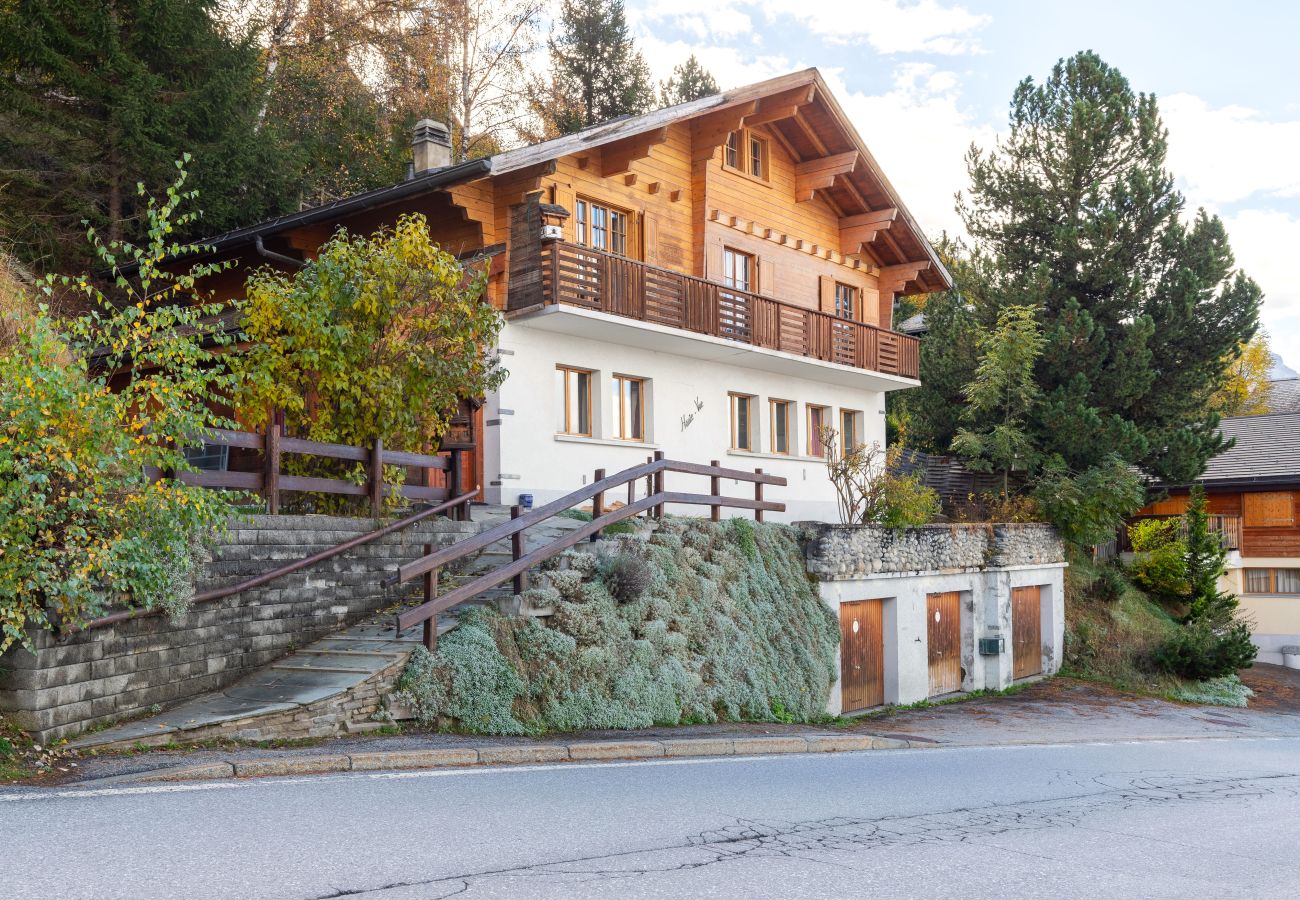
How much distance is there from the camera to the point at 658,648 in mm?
12922

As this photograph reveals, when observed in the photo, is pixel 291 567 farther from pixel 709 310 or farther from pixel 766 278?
pixel 766 278

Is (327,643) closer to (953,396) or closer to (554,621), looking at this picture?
(554,621)

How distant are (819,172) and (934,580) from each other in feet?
33.3

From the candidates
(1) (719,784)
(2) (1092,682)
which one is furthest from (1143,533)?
(1) (719,784)

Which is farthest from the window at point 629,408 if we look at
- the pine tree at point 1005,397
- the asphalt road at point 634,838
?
the asphalt road at point 634,838

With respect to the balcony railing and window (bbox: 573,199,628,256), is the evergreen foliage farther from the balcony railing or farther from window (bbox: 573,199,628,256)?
window (bbox: 573,199,628,256)

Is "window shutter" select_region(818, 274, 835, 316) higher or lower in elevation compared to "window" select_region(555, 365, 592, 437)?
higher

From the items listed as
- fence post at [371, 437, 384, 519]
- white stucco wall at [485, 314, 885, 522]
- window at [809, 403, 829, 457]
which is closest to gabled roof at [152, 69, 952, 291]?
white stucco wall at [485, 314, 885, 522]

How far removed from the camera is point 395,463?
43.4 ft

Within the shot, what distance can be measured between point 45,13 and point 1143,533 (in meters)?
28.9

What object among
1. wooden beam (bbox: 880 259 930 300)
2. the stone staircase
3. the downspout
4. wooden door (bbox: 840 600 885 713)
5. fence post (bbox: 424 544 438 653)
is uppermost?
wooden beam (bbox: 880 259 930 300)

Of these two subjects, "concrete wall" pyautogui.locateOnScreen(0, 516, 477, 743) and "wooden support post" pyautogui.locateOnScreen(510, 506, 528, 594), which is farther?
"wooden support post" pyautogui.locateOnScreen(510, 506, 528, 594)

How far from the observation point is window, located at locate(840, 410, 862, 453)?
26984mm

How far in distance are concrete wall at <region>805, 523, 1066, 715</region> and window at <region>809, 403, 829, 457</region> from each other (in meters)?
4.69
